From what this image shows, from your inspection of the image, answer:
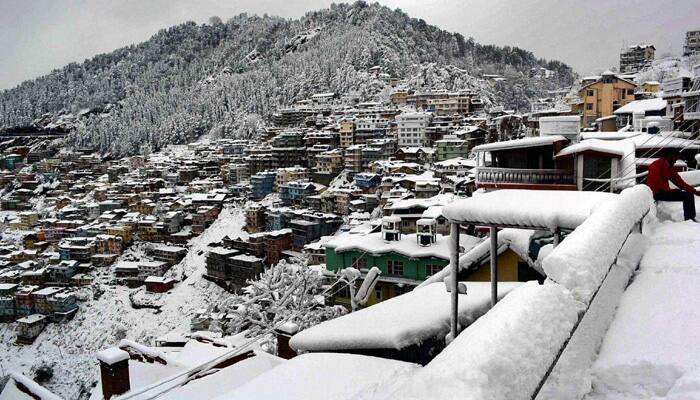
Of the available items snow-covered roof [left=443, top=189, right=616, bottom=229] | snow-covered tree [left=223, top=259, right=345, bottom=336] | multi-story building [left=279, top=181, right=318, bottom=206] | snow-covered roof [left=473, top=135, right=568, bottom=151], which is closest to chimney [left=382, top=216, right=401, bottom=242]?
snow-covered tree [left=223, top=259, right=345, bottom=336]

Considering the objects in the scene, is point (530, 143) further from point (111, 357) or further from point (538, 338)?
point (538, 338)

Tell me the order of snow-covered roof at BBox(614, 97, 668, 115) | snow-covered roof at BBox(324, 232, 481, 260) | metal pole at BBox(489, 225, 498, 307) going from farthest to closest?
snow-covered roof at BBox(614, 97, 668, 115) → snow-covered roof at BBox(324, 232, 481, 260) → metal pole at BBox(489, 225, 498, 307)

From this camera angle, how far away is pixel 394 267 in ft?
59.0

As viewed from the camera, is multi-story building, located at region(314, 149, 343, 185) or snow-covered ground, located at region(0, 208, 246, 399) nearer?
snow-covered ground, located at region(0, 208, 246, 399)

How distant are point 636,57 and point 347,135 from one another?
121ft

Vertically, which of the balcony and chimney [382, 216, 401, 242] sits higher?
the balcony

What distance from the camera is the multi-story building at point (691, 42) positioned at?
193 feet

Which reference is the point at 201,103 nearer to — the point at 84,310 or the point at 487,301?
the point at 84,310

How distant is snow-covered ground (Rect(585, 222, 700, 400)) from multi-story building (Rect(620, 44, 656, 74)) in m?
66.9

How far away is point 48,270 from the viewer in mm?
42719

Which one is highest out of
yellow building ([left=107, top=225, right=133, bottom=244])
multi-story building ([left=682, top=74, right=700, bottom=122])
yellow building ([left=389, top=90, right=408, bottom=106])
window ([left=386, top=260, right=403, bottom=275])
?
yellow building ([left=389, top=90, right=408, bottom=106])

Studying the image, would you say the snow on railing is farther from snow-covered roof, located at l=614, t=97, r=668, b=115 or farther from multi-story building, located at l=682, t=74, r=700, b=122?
snow-covered roof, located at l=614, t=97, r=668, b=115

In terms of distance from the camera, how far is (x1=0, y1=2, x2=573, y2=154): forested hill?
90.0 metres

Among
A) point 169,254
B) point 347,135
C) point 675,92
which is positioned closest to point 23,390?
point 675,92
